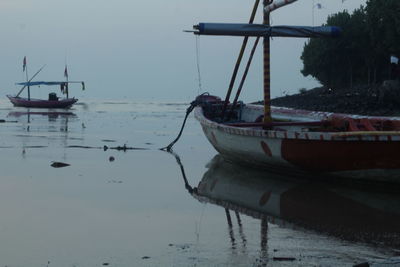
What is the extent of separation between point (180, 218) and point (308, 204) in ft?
8.32

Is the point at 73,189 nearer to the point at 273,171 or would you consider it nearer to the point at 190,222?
the point at 190,222

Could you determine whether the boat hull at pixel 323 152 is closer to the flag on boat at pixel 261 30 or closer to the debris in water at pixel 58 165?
the flag on boat at pixel 261 30

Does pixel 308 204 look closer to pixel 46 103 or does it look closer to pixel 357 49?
pixel 357 49

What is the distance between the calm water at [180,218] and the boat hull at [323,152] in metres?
0.37

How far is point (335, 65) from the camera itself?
226ft

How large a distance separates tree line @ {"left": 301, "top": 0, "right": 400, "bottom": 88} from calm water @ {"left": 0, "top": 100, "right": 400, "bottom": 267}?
134 ft

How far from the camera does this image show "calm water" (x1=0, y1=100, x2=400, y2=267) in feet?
24.5

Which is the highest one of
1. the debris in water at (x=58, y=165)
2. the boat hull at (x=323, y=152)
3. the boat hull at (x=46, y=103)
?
the boat hull at (x=323, y=152)

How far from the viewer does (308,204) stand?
36.4ft

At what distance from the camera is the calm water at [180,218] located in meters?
7.45

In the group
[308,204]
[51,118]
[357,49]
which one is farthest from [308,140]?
[357,49]

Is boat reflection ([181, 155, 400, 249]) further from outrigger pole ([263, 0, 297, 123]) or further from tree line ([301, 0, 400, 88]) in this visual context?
tree line ([301, 0, 400, 88])

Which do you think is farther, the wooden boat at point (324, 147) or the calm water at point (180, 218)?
the wooden boat at point (324, 147)

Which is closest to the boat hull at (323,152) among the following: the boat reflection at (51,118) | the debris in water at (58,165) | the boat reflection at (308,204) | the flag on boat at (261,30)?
the boat reflection at (308,204)
